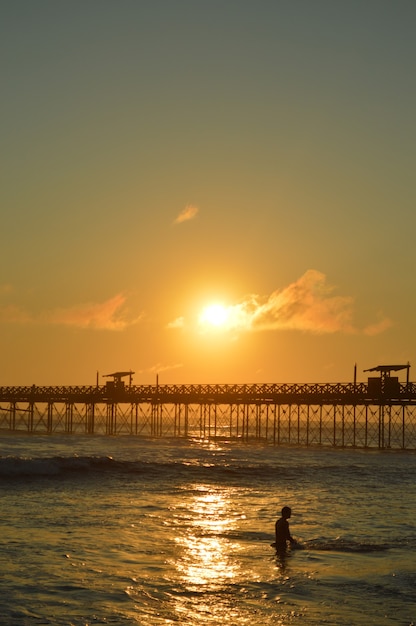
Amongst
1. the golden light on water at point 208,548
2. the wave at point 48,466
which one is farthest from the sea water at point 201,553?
the wave at point 48,466

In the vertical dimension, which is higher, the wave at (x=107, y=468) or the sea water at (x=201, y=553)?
the sea water at (x=201, y=553)

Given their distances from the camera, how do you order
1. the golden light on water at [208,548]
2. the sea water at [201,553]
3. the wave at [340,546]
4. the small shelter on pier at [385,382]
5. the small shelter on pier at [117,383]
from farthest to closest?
the small shelter on pier at [117,383], the small shelter on pier at [385,382], the wave at [340,546], the golden light on water at [208,548], the sea water at [201,553]

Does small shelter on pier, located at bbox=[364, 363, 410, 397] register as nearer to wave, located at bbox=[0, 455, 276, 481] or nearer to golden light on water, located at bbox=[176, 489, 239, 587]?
wave, located at bbox=[0, 455, 276, 481]

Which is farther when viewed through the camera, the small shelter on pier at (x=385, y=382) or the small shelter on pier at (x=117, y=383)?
the small shelter on pier at (x=117, y=383)

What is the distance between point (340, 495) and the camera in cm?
2745

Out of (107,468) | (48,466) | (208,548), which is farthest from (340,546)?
(107,468)

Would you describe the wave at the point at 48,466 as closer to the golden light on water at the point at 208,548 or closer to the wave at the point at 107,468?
the wave at the point at 107,468

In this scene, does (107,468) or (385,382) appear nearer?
(107,468)

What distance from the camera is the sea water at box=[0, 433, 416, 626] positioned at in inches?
473

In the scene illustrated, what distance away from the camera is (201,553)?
16.4 meters

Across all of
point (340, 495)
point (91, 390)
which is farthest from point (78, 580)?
point (91, 390)

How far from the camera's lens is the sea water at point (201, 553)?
12.0 meters

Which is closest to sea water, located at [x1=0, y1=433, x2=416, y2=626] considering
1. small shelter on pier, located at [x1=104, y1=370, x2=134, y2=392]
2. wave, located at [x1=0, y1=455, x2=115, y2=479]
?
wave, located at [x1=0, y1=455, x2=115, y2=479]

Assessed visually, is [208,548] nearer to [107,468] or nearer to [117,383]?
[107,468]
